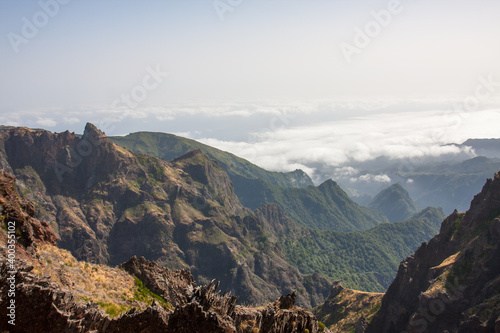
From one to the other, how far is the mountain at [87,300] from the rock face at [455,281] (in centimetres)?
6296

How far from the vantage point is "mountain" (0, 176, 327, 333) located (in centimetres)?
3472

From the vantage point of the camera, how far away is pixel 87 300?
43.6 m

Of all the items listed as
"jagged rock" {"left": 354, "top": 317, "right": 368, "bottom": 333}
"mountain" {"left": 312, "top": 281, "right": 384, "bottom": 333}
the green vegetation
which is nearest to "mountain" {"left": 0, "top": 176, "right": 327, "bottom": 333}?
the green vegetation

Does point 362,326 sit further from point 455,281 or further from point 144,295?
point 144,295

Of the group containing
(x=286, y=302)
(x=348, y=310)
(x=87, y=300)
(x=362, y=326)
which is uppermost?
(x=87, y=300)

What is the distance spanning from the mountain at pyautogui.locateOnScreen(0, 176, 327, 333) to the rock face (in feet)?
207

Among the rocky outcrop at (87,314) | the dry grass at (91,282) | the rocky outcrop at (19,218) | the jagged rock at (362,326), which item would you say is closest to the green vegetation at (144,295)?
the dry grass at (91,282)

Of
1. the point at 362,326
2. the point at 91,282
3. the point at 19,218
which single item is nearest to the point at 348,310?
the point at 362,326

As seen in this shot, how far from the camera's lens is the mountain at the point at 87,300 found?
3472cm

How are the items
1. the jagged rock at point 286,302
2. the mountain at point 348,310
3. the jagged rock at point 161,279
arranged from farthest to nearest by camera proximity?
the mountain at point 348,310, the jagged rock at point 161,279, the jagged rock at point 286,302

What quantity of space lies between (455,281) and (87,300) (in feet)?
317

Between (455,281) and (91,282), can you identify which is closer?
(91,282)

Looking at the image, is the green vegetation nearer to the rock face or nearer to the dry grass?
the dry grass

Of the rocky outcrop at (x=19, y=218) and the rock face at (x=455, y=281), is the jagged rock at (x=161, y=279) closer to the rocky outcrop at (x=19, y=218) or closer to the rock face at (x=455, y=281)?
the rocky outcrop at (x=19, y=218)
